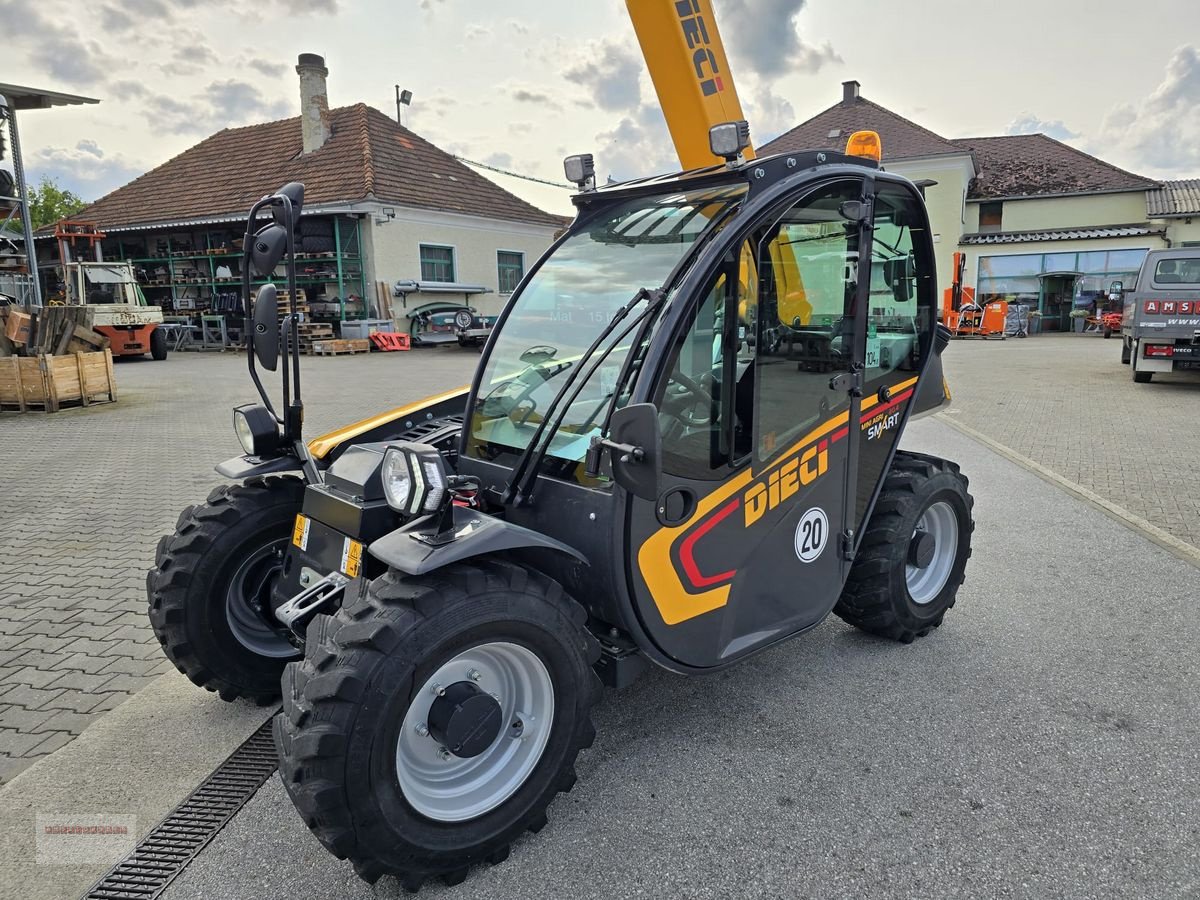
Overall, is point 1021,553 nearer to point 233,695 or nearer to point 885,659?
point 885,659

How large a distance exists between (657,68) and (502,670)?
3.00 metres

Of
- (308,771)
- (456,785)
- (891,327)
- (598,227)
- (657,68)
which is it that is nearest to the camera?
(308,771)

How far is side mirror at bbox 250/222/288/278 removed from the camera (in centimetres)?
295

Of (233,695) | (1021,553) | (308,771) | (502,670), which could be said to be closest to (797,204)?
(502,670)

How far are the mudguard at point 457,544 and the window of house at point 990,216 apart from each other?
109 feet

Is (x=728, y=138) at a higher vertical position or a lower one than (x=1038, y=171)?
lower

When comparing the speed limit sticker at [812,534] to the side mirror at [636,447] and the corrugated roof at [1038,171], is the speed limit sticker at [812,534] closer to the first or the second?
the side mirror at [636,447]

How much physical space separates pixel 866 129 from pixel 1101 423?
76.3 feet

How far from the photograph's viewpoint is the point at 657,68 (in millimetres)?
3979

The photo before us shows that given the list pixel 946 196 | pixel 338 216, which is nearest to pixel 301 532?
pixel 338 216

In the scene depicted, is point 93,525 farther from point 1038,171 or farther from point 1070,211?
point 1038,171

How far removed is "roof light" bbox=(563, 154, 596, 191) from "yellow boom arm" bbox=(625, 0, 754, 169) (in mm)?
818

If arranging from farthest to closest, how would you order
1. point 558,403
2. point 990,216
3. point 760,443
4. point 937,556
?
point 990,216 < point 937,556 < point 760,443 < point 558,403

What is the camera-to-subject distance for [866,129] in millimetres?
29656
